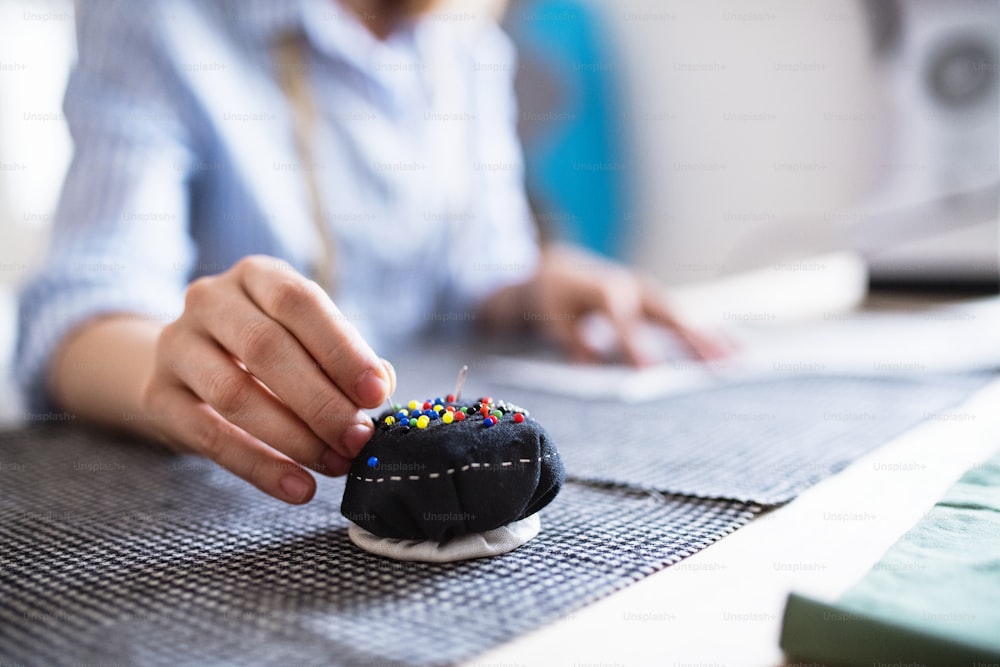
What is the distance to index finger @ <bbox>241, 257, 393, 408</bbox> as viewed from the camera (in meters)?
0.44

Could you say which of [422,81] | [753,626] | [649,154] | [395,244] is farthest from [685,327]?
[649,154]

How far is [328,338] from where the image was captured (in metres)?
0.44

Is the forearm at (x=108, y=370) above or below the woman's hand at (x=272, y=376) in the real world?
below

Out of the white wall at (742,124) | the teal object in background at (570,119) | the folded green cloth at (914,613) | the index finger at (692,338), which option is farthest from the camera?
the teal object in background at (570,119)

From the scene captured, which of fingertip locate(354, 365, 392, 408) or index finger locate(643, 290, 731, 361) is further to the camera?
index finger locate(643, 290, 731, 361)

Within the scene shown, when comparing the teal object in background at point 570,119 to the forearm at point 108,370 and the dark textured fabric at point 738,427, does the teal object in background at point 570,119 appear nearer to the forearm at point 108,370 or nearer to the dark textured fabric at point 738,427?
the dark textured fabric at point 738,427

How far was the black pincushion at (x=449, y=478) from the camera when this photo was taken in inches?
15.0

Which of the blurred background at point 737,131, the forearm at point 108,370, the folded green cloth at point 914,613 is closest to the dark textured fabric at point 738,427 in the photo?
the folded green cloth at point 914,613

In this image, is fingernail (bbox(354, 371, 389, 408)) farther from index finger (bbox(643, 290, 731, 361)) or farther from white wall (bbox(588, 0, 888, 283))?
white wall (bbox(588, 0, 888, 283))

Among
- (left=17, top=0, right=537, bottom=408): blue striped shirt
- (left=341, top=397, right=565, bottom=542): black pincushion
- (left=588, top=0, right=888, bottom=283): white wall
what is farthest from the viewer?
(left=588, top=0, right=888, bottom=283): white wall

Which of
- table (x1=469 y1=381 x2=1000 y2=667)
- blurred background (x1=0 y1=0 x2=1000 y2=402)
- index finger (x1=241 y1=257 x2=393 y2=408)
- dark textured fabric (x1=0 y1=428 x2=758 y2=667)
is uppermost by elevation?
blurred background (x1=0 y1=0 x2=1000 y2=402)

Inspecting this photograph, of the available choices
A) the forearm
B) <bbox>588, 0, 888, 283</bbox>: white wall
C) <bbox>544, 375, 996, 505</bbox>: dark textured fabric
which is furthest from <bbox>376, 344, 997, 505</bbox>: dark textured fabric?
<bbox>588, 0, 888, 283</bbox>: white wall

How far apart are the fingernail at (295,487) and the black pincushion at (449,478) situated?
5 cm

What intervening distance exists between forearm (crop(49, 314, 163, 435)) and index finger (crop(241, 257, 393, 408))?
0.19m
